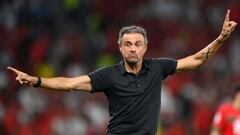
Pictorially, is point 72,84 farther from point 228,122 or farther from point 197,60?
point 228,122

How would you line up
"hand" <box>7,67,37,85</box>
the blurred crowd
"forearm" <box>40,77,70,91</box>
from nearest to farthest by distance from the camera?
"hand" <box>7,67,37,85</box>, "forearm" <box>40,77,70,91</box>, the blurred crowd

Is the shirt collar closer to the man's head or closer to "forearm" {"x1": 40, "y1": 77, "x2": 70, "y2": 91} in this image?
the man's head

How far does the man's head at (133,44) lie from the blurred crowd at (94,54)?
5.21 m

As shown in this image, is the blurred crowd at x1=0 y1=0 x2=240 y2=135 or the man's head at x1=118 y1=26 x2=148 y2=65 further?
the blurred crowd at x1=0 y1=0 x2=240 y2=135

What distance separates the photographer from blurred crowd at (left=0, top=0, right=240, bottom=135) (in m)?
11.2

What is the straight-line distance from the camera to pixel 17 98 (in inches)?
461

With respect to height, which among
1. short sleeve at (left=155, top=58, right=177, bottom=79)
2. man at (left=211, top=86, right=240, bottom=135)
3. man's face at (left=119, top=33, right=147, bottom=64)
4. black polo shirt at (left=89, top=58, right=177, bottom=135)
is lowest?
man at (left=211, top=86, right=240, bottom=135)

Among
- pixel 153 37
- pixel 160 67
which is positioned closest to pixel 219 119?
pixel 160 67

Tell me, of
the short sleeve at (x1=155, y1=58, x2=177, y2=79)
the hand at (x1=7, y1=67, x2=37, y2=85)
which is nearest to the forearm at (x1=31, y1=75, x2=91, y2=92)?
the hand at (x1=7, y1=67, x2=37, y2=85)

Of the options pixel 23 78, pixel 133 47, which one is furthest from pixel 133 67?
pixel 23 78

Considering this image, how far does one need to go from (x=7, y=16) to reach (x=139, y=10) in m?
2.07

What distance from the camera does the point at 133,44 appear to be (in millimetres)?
5508

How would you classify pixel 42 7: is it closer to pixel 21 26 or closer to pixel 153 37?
pixel 21 26

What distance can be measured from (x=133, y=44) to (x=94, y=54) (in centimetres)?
638
